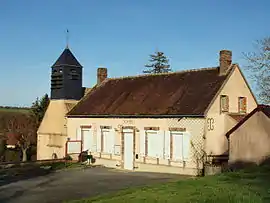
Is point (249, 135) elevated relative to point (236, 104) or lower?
lower

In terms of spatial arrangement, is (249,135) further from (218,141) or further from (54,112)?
(54,112)

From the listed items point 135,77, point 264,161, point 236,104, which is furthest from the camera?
point 135,77

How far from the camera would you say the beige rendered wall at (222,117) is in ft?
70.3

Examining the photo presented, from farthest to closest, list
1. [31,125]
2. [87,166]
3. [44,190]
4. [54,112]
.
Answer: [31,125], [54,112], [87,166], [44,190]

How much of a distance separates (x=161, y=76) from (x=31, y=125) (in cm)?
2056

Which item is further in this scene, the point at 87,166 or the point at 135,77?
the point at 135,77

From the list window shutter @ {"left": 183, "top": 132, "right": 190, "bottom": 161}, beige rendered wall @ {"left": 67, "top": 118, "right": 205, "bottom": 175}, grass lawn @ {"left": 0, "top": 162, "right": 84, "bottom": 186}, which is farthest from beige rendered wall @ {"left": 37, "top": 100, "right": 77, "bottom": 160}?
window shutter @ {"left": 183, "top": 132, "right": 190, "bottom": 161}

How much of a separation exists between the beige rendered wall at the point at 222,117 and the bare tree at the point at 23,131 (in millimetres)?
23026

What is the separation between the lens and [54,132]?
101 ft

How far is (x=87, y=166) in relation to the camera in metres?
26.1

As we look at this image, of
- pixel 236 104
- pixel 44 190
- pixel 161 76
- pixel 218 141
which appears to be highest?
pixel 161 76

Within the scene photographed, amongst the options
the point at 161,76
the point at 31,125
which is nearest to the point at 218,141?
the point at 161,76

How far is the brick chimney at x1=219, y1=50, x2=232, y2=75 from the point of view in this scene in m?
23.1

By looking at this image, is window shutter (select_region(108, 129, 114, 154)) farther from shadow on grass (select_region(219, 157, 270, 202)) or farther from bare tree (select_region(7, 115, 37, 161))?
bare tree (select_region(7, 115, 37, 161))
